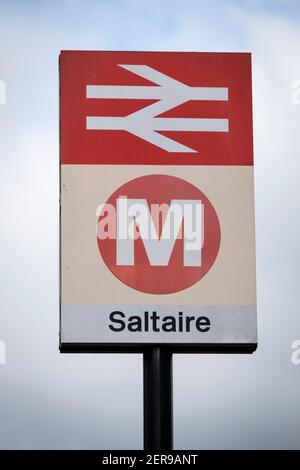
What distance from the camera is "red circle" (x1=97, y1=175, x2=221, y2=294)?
19.0m

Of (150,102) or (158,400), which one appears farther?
(150,102)

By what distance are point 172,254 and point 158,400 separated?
1607 millimetres

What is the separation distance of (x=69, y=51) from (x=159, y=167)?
5.45ft

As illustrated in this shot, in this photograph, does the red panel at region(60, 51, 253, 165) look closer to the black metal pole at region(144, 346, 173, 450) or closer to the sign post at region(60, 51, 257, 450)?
the sign post at region(60, 51, 257, 450)

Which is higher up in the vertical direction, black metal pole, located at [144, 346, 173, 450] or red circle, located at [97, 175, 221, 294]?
red circle, located at [97, 175, 221, 294]

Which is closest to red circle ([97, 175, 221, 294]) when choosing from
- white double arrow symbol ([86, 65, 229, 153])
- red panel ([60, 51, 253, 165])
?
red panel ([60, 51, 253, 165])

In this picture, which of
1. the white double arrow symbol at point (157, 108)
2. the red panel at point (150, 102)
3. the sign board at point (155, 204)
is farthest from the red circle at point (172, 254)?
the white double arrow symbol at point (157, 108)

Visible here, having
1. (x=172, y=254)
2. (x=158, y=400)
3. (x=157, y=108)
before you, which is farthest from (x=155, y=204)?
(x=158, y=400)

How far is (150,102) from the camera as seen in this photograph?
1964 centimetres

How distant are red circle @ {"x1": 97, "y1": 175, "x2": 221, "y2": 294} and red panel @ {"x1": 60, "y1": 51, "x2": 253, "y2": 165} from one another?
29 cm

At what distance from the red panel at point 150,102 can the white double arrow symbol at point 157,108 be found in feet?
0.16

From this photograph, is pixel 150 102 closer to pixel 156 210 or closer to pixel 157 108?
pixel 157 108

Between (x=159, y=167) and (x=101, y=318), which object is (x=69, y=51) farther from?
(x=101, y=318)
